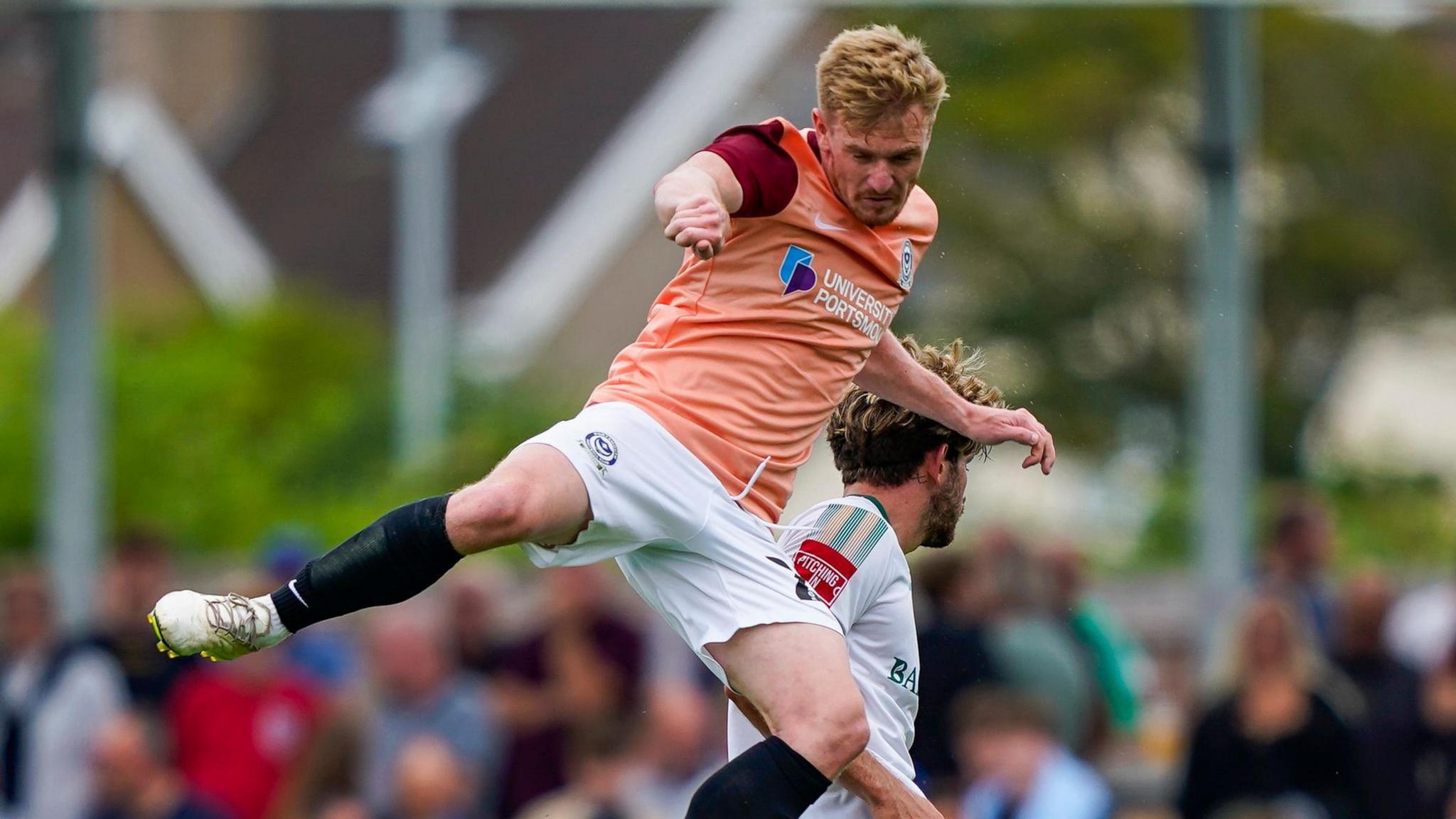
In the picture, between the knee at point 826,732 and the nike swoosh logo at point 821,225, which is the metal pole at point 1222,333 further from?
the knee at point 826,732

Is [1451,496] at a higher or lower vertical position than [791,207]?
lower

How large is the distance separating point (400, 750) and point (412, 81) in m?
14.9

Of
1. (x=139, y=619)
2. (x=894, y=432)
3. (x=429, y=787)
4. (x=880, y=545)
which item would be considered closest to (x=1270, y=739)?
(x=429, y=787)

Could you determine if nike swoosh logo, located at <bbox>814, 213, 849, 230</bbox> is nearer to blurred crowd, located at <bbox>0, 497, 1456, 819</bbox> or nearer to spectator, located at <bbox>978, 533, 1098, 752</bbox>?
blurred crowd, located at <bbox>0, 497, 1456, 819</bbox>

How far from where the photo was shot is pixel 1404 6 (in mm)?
9836

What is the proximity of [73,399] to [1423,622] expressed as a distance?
7531 mm

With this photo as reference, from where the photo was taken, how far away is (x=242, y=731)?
9.78m

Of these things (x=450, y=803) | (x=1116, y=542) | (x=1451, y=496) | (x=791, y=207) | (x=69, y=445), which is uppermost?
(x=791, y=207)

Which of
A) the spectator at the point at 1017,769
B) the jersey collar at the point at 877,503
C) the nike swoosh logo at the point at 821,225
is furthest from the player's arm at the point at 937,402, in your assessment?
the spectator at the point at 1017,769

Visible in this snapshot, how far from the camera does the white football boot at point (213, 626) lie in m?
4.45

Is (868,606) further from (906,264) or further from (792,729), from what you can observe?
(906,264)

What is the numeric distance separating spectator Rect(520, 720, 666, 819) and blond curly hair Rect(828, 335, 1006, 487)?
12.2ft

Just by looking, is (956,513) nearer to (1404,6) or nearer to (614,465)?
(614,465)

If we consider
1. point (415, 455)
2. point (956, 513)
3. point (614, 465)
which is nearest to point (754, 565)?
point (614, 465)
